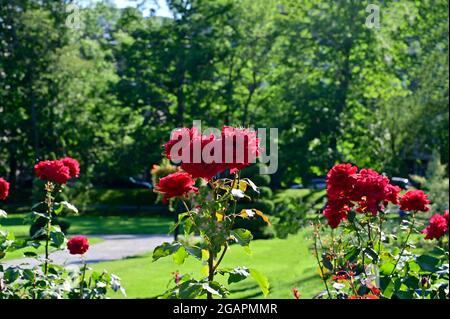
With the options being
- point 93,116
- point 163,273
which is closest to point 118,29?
point 93,116

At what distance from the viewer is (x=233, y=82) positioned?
31.8m

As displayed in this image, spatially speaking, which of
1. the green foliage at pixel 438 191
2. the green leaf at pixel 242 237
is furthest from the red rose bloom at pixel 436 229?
the green foliage at pixel 438 191

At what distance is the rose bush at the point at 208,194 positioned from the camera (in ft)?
10.6

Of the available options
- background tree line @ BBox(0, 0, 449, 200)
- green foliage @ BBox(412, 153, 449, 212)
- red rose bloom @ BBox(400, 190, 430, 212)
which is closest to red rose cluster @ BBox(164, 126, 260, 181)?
red rose bloom @ BBox(400, 190, 430, 212)

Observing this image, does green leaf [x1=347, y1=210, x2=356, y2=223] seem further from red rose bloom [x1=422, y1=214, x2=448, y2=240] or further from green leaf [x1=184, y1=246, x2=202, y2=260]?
red rose bloom [x1=422, y1=214, x2=448, y2=240]

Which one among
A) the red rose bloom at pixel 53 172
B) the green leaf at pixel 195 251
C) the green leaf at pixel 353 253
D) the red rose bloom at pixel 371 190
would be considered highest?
the red rose bloom at pixel 371 190

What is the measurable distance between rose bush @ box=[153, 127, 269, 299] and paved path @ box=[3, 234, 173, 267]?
1037cm

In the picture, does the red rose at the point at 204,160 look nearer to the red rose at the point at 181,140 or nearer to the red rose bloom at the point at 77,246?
the red rose at the point at 181,140

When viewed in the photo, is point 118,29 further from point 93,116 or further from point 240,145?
point 240,145

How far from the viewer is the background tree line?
25.6m

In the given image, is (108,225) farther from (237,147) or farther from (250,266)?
(237,147)

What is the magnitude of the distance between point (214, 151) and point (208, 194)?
35 centimetres

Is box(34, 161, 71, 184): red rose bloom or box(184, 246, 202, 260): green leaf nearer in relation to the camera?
box(184, 246, 202, 260): green leaf
